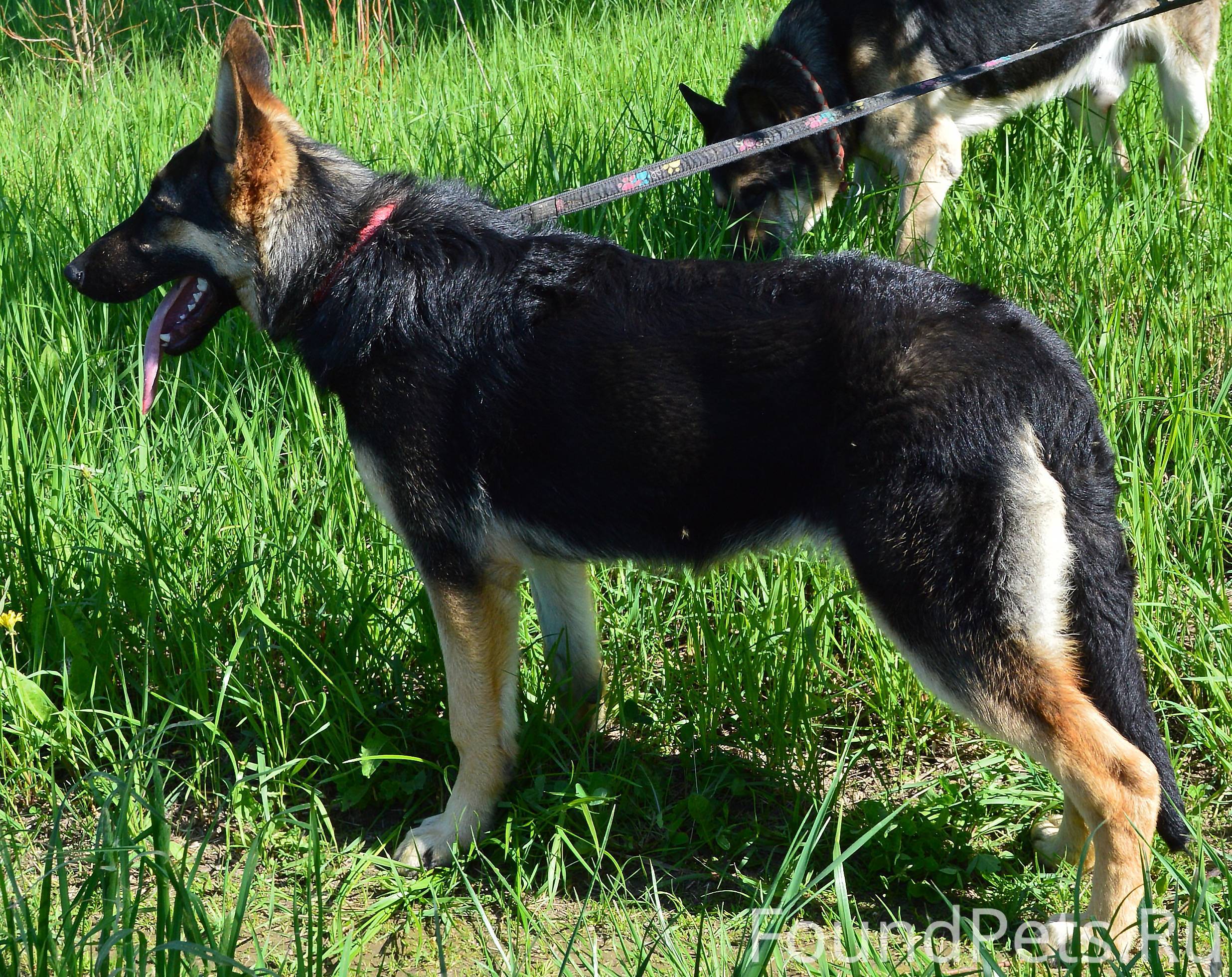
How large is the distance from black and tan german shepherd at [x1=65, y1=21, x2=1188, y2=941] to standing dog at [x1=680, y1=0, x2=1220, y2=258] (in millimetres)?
2402

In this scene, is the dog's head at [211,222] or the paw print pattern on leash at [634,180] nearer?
the dog's head at [211,222]

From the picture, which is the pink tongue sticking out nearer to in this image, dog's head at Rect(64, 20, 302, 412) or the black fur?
dog's head at Rect(64, 20, 302, 412)

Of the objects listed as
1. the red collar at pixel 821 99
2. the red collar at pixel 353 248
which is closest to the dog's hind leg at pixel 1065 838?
the red collar at pixel 353 248

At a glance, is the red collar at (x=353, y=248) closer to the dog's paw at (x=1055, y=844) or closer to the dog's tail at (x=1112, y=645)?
the dog's tail at (x=1112, y=645)

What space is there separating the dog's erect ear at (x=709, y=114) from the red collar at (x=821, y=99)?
42 centimetres

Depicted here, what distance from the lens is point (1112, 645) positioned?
7.73 feet

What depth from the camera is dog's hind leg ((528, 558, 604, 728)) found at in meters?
3.03

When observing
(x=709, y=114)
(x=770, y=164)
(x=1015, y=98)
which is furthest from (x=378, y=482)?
(x=1015, y=98)

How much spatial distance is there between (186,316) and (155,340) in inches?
4.2

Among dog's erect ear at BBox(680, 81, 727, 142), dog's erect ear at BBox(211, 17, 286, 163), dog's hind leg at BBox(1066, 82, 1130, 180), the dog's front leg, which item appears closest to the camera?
dog's erect ear at BBox(211, 17, 286, 163)

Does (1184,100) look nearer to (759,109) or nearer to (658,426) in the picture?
(759,109)

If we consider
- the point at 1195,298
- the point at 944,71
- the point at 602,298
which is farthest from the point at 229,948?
the point at 944,71

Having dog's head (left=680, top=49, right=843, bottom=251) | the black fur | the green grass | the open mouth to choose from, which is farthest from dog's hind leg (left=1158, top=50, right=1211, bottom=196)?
the open mouth

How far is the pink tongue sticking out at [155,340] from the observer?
2814mm
